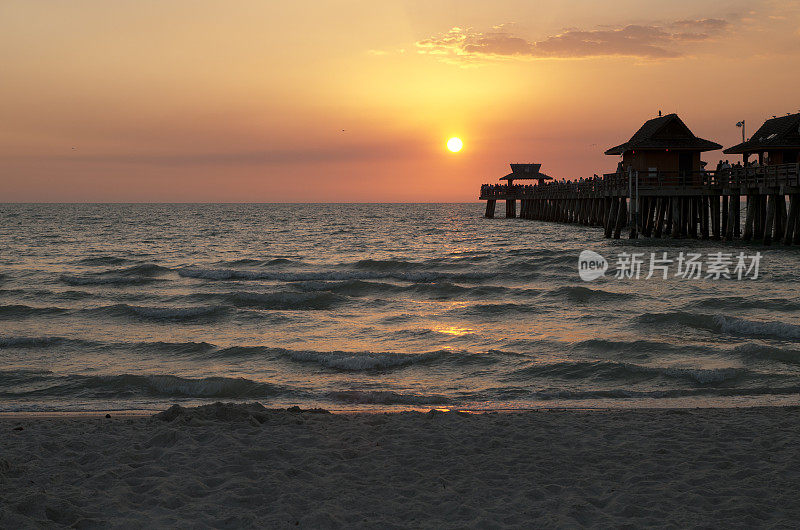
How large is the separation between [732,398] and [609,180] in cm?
3437

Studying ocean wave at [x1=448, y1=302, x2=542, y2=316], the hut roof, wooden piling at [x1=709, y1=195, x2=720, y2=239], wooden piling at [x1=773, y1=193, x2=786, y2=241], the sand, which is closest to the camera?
the sand

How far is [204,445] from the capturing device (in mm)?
6883

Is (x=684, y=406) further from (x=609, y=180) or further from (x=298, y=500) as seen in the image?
(x=609, y=180)

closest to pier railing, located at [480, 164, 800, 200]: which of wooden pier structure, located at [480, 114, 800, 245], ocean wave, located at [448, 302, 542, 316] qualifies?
wooden pier structure, located at [480, 114, 800, 245]

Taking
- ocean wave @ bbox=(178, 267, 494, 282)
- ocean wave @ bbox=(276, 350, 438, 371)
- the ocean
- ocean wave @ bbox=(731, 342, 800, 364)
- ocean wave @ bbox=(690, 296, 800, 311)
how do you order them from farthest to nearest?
1. ocean wave @ bbox=(178, 267, 494, 282)
2. ocean wave @ bbox=(690, 296, 800, 311)
3. ocean wave @ bbox=(276, 350, 438, 371)
4. ocean wave @ bbox=(731, 342, 800, 364)
5. the ocean

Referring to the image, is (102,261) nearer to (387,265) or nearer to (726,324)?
(387,265)

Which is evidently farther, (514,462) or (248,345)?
(248,345)

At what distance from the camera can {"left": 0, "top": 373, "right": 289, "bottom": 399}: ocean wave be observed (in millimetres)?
10102

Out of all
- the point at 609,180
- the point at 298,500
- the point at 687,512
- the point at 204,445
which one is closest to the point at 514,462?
the point at 687,512

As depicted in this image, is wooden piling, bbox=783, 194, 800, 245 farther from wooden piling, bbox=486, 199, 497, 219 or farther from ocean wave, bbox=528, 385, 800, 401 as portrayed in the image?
wooden piling, bbox=486, 199, 497, 219

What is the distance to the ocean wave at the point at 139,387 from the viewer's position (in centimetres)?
1010

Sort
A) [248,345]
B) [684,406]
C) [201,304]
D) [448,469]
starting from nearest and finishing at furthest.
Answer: [448,469]
[684,406]
[248,345]
[201,304]

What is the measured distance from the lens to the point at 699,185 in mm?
36781

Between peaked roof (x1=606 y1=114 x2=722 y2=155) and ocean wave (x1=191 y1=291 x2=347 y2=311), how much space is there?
85.0ft
